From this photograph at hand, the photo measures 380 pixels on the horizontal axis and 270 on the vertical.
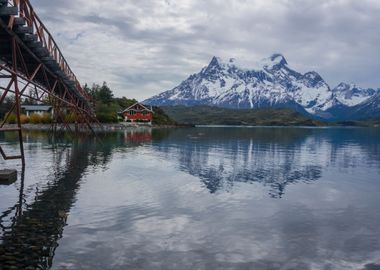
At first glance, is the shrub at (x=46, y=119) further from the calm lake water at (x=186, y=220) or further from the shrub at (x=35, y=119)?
the calm lake water at (x=186, y=220)

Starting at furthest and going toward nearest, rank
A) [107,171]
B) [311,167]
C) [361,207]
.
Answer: [311,167] < [107,171] < [361,207]

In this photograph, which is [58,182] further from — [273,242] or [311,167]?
[311,167]

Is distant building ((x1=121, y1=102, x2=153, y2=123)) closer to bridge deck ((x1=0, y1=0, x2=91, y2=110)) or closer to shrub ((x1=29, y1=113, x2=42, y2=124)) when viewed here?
shrub ((x1=29, y1=113, x2=42, y2=124))

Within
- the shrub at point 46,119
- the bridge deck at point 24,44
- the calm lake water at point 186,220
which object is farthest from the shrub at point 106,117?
the calm lake water at point 186,220

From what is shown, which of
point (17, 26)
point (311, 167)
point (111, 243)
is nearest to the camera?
point (111, 243)

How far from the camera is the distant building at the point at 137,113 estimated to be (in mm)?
170125

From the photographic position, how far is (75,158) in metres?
42.8

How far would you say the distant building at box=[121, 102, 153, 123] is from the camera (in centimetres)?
17012

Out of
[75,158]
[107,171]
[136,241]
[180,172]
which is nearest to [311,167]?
[180,172]

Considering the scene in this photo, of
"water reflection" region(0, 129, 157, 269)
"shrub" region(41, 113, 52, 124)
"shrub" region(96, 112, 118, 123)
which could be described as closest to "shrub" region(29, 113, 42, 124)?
"shrub" region(41, 113, 52, 124)

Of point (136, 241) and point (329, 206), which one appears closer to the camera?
point (136, 241)

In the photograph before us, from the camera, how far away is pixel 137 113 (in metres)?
172

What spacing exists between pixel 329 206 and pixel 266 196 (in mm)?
3943

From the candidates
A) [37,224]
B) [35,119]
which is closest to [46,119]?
[35,119]
